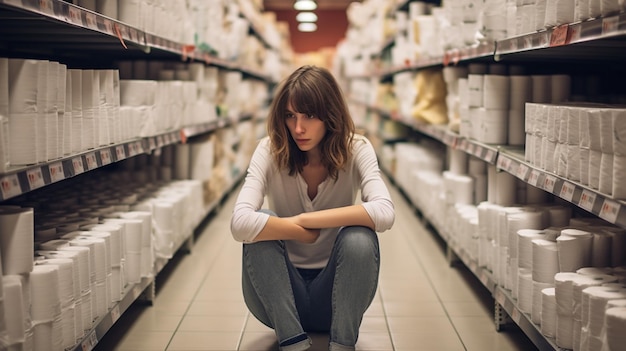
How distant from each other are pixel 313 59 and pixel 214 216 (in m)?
8.85

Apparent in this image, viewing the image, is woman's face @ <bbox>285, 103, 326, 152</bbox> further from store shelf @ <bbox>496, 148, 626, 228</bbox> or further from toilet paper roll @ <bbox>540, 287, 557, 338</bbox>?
toilet paper roll @ <bbox>540, 287, 557, 338</bbox>

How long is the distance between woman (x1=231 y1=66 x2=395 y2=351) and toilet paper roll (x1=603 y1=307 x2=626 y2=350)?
83cm

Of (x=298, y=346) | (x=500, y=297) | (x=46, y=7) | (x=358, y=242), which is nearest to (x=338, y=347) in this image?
(x=298, y=346)

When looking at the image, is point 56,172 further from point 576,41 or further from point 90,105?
point 576,41

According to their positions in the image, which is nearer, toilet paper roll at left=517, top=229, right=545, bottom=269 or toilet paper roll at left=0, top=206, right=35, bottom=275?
toilet paper roll at left=0, top=206, right=35, bottom=275

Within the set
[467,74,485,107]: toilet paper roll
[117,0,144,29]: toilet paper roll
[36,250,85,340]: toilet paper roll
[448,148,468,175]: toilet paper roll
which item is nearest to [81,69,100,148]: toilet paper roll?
[36,250,85,340]: toilet paper roll

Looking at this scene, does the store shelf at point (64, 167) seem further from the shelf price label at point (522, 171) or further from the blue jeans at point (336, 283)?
the shelf price label at point (522, 171)

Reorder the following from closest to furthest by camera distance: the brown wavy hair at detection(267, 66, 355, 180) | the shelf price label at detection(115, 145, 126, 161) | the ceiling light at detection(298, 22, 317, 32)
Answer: the brown wavy hair at detection(267, 66, 355, 180) → the shelf price label at detection(115, 145, 126, 161) → the ceiling light at detection(298, 22, 317, 32)

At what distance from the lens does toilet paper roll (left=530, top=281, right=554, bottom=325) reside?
2365mm

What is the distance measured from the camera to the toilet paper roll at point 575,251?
2.24 m

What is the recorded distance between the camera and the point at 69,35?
109 inches

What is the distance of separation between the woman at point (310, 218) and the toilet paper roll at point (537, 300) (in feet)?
1.85

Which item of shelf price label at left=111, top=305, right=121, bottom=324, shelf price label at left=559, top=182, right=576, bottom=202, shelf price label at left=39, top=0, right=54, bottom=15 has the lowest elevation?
shelf price label at left=111, top=305, right=121, bottom=324

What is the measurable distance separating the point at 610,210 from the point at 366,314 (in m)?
1.56
